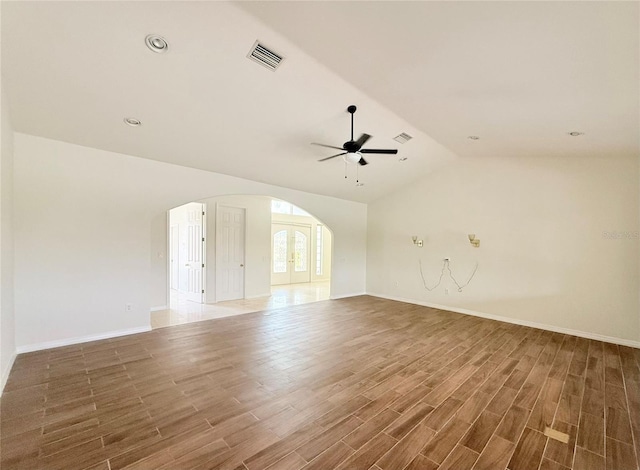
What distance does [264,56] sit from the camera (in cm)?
290

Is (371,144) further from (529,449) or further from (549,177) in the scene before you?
(529,449)

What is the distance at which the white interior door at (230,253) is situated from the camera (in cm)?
719

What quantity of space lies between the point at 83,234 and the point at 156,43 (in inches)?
121

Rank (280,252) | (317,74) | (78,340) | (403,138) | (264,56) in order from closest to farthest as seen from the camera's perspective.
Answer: (264,56)
(317,74)
(78,340)
(403,138)
(280,252)

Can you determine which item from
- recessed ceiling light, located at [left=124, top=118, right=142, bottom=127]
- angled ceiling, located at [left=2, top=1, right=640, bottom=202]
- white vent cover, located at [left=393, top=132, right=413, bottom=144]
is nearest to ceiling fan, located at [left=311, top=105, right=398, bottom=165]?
angled ceiling, located at [left=2, top=1, right=640, bottom=202]

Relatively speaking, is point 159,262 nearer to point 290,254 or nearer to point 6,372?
point 6,372

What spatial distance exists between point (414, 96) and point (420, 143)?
6.76 ft

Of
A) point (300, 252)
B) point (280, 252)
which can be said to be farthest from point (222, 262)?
point (300, 252)

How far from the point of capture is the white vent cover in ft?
16.5

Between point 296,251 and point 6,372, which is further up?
point 296,251

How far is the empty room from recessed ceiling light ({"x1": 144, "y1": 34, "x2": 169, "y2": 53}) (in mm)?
16

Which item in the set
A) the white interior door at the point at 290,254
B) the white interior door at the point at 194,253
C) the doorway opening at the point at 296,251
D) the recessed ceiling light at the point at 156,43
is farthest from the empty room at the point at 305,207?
the white interior door at the point at 290,254

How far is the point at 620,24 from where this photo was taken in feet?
6.51

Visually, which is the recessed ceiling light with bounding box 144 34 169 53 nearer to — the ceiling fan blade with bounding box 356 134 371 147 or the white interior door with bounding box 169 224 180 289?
the ceiling fan blade with bounding box 356 134 371 147
